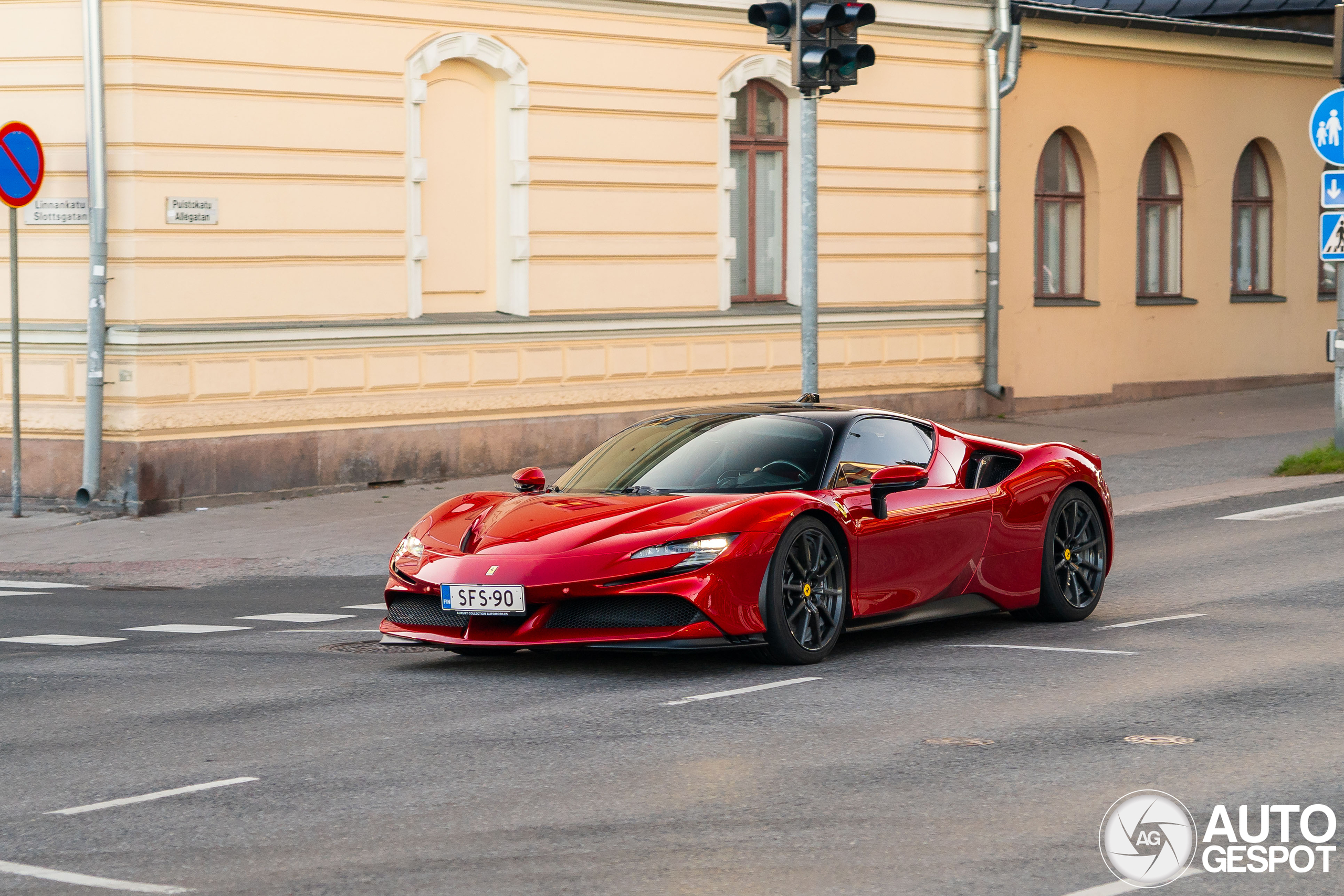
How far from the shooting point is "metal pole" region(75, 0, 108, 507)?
1566 cm

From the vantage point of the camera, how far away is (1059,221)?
24672mm

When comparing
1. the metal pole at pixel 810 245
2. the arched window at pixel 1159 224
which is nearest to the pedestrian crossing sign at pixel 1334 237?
the metal pole at pixel 810 245

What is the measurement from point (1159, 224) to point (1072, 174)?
74.8 inches

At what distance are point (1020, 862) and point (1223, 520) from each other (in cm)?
988

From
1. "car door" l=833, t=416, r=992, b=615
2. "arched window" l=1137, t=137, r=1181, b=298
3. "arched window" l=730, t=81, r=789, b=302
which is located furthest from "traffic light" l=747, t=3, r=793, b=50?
"arched window" l=1137, t=137, r=1181, b=298

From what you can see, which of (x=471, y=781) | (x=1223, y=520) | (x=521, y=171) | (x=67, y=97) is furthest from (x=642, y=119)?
(x=471, y=781)

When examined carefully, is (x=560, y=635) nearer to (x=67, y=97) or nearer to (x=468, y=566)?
(x=468, y=566)

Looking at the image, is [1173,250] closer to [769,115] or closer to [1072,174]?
[1072,174]

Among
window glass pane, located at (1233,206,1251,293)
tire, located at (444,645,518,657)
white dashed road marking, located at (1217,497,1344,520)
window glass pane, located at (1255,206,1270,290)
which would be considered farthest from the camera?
window glass pane, located at (1255,206,1270,290)

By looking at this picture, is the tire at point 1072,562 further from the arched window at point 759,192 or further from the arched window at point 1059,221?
the arched window at point 1059,221

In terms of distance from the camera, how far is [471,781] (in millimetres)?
6391

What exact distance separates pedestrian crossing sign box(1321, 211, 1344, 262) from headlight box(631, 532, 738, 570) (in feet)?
36.9

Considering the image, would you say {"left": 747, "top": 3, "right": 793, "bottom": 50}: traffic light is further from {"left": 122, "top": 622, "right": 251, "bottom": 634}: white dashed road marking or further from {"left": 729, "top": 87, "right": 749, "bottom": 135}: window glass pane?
{"left": 729, "top": 87, "right": 749, "bottom": 135}: window glass pane

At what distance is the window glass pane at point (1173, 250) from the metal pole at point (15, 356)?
1566 centimetres
